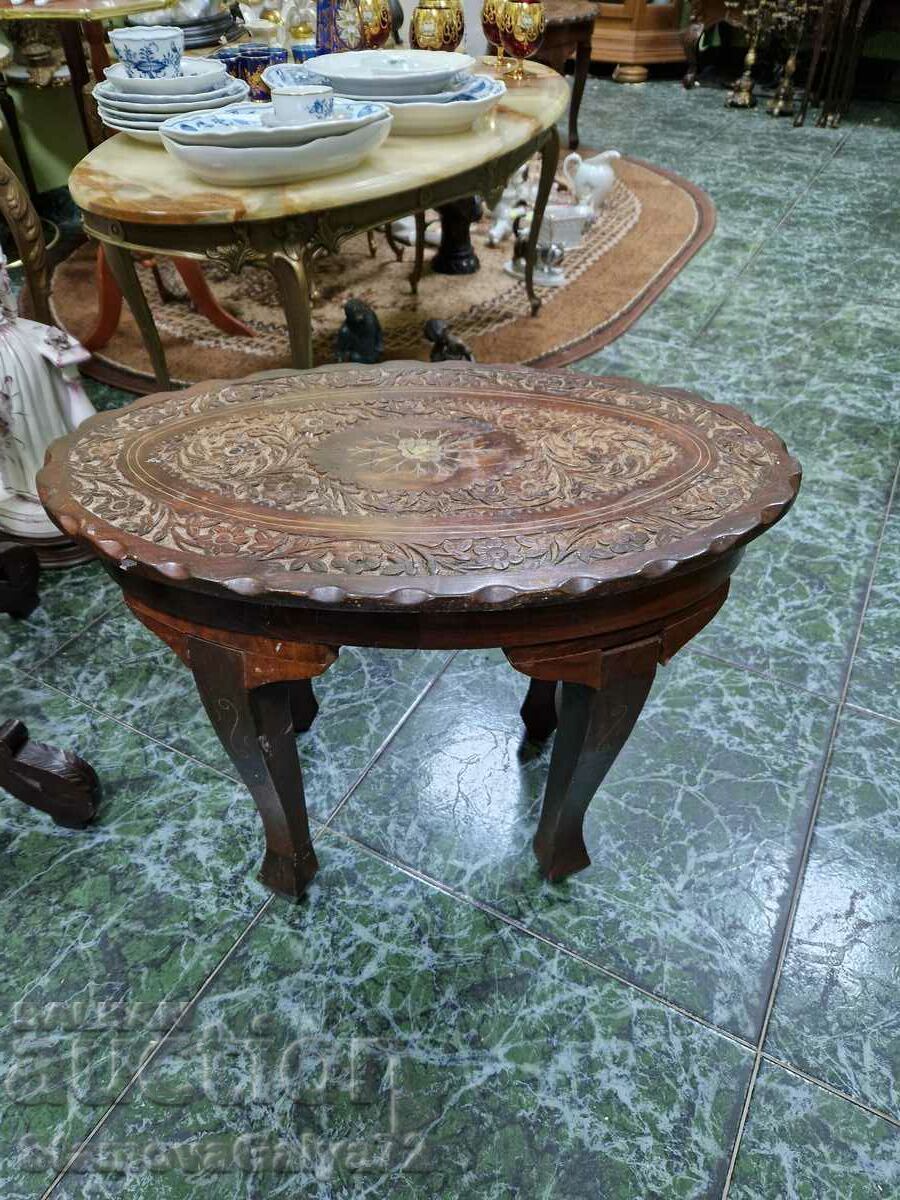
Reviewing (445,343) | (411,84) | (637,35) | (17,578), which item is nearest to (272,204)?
(411,84)

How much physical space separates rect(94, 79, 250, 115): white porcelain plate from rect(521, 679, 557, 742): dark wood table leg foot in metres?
1.46

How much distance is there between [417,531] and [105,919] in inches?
29.9

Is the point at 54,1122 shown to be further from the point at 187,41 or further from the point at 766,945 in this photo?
the point at 187,41

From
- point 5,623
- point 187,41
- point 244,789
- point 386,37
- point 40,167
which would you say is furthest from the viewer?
point 40,167

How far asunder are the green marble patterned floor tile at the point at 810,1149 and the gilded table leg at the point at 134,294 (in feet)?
6.24

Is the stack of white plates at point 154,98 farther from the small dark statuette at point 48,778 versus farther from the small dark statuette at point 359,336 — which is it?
the small dark statuette at point 48,778

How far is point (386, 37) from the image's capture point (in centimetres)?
233

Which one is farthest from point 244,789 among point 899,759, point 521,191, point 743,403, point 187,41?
point 521,191

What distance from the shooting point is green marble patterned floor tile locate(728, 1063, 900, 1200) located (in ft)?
3.14

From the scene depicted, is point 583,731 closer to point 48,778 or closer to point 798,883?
point 798,883

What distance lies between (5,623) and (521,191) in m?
2.73

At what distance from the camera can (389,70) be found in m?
2.03

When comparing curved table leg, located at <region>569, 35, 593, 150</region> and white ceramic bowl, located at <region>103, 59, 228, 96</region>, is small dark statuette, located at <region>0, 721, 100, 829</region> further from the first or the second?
curved table leg, located at <region>569, 35, 593, 150</region>

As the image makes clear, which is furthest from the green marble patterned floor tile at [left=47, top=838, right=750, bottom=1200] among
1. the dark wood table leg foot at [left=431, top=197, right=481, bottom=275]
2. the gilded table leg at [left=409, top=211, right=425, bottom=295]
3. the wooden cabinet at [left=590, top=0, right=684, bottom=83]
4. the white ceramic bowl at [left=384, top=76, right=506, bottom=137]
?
the wooden cabinet at [left=590, top=0, right=684, bottom=83]
